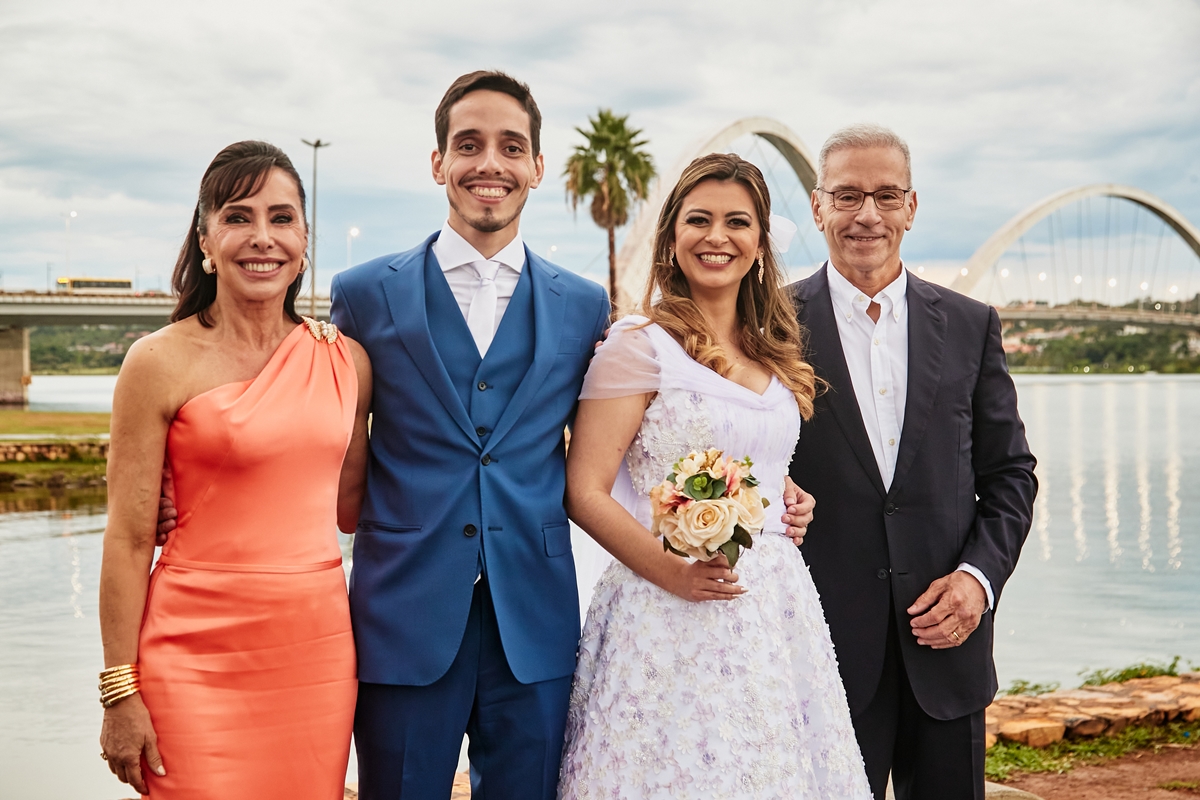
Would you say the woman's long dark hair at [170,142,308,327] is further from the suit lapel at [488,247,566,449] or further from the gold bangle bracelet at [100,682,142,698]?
the gold bangle bracelet at [100,682,142,698]

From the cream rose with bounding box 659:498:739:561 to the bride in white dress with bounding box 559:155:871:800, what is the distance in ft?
0.76

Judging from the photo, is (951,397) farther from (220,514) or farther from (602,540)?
(220,514)

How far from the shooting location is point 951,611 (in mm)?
3234

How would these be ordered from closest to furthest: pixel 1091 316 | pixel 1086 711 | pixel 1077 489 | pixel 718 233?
1. pixel 718 233
2. pixel 1086 711
3. pixel 1077 489
4. pixel 1091 316

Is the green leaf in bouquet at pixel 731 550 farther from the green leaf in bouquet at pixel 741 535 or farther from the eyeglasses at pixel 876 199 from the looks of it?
the eyeglasses at pixel 876 199

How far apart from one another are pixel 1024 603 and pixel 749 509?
10.7 meters

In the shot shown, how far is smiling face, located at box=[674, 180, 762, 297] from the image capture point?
10.4 feet

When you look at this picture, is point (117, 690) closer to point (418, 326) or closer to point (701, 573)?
point (418, 326)

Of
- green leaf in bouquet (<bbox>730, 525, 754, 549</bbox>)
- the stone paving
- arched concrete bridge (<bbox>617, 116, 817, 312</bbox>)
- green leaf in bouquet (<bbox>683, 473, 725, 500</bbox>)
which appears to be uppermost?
arched concrete bridge (<bbox>617, 116, 817, 312</bbox>)

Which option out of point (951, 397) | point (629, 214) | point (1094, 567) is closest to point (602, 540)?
point (951, 397)

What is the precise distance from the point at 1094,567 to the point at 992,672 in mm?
12257

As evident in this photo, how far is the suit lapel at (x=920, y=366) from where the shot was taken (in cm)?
331

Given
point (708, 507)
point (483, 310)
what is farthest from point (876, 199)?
point (708, 507)

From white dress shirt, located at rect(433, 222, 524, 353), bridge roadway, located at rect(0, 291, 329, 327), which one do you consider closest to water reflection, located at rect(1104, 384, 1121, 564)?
white dress shirt, located at rect(433, 222, 524, 353)
